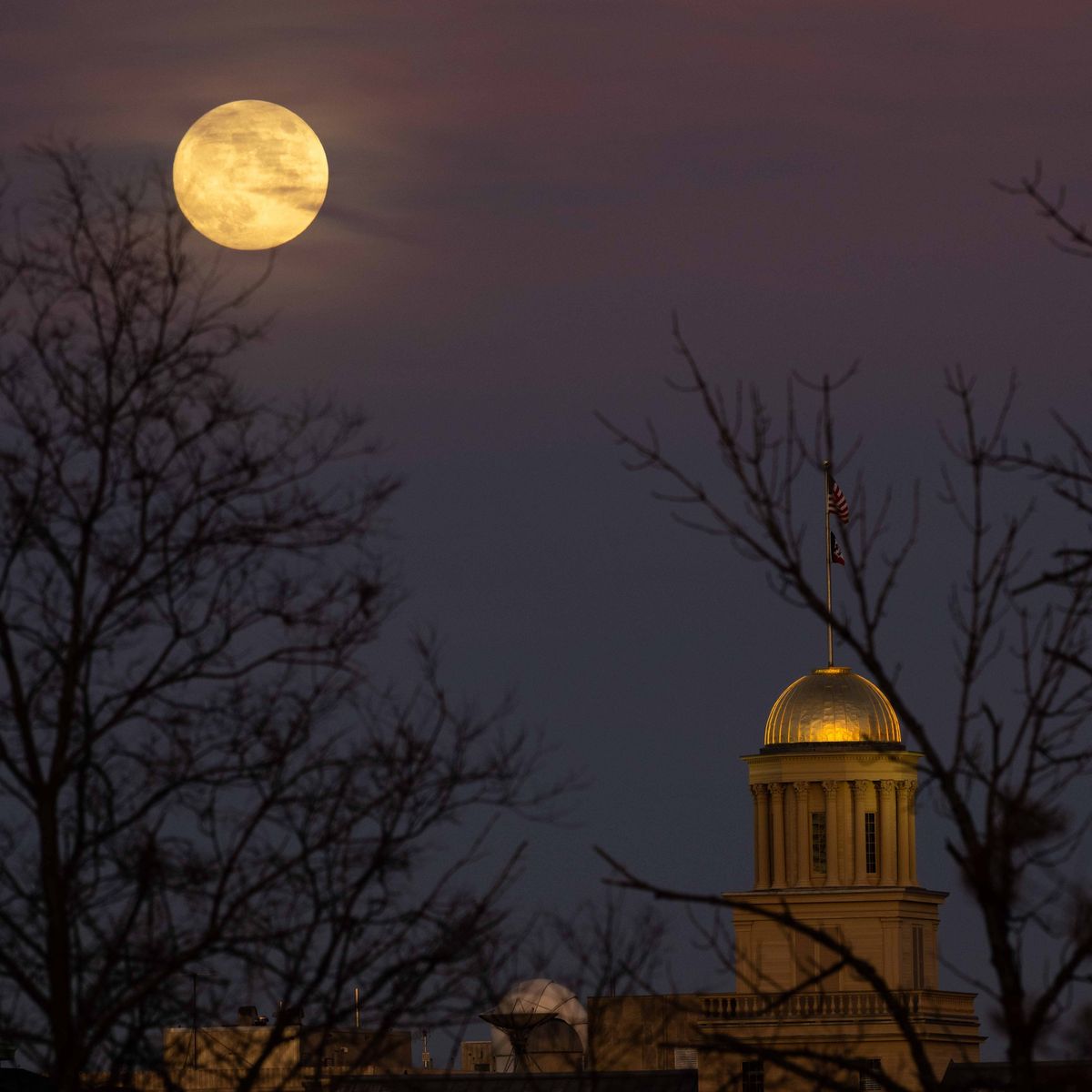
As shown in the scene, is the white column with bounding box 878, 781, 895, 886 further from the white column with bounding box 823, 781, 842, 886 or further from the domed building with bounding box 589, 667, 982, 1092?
the white column with bounding box 823, 781, 842, 886

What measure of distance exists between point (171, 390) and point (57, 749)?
2397 mm

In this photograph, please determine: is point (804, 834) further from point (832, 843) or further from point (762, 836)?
point (762, 836)

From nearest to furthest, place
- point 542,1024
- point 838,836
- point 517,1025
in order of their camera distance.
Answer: point 517,1025 < point 542,1024 < point 838,836

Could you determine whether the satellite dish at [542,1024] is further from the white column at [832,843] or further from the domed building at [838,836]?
the white column at [832,843]

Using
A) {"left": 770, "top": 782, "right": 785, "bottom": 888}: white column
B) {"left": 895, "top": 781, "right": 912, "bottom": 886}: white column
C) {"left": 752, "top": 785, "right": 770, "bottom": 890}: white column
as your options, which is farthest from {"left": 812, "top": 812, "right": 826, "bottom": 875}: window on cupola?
{"left": 895, "top": 781, "right": 912, "bottom": 886}: white column

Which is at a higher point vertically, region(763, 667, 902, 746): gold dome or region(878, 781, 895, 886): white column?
region(763, 667, 902, 746): gold dome

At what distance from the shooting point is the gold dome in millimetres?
96812

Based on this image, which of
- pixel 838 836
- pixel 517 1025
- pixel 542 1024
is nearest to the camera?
pixel 517 1025

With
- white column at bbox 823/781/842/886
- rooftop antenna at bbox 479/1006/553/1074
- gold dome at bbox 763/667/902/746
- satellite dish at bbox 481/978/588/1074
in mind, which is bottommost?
rooftop antenna at bbox 479/1006/553/1074

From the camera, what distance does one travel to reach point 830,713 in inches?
3829

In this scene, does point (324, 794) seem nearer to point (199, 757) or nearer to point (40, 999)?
point (199, 757)

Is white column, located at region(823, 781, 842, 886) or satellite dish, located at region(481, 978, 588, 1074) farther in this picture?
white column, located at region(823, 781, 842, 886)

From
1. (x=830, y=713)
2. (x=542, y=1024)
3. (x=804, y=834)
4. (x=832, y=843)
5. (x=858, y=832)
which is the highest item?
(x=830, y=713)

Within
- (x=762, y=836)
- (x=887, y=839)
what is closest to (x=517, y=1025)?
(x=762, y=836)
